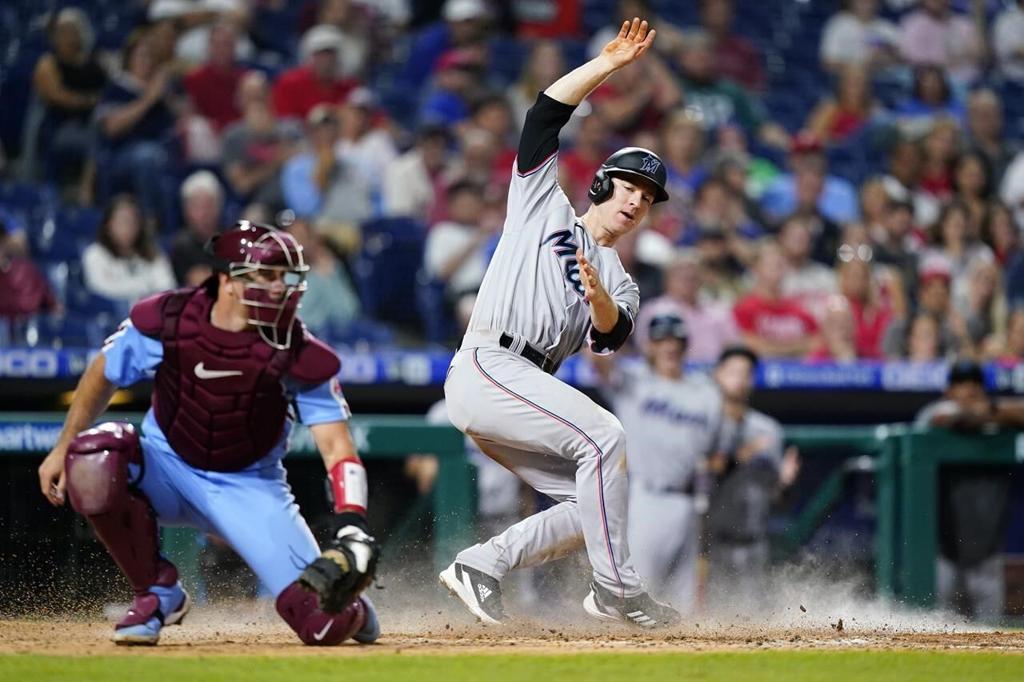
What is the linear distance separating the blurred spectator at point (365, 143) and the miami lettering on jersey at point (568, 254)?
478 cm

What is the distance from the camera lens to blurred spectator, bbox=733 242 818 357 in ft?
30.2

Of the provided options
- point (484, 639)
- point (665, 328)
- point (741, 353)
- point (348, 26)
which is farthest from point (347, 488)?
point (348, 26)

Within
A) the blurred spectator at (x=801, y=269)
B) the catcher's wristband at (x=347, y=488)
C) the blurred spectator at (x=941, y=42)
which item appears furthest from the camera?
the blurred spectator at (x=941, y=42)

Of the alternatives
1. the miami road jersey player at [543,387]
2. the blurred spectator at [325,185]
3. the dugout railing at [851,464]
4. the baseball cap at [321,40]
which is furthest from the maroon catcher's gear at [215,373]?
the baseball cap at [321,40]

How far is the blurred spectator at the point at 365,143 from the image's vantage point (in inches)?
392

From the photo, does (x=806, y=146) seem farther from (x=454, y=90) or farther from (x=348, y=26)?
(x=348, y=26)

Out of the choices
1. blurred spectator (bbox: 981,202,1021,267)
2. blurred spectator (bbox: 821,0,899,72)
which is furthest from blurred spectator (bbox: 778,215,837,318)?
blurred spectator (bbox: 821,0,899,72)

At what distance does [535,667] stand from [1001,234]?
7359 mm

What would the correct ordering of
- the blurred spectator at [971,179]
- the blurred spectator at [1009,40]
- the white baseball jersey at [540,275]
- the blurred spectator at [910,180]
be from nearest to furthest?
the white baseball jersey at [540,275], the blurred spectator at [910,180], the blurred spectator at [971,179], the blurred spectator at [1009,40]

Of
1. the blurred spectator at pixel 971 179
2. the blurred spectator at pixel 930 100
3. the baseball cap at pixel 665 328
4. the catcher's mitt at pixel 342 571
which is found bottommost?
the catcher's mitt at pixel 342 571

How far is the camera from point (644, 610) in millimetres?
5215

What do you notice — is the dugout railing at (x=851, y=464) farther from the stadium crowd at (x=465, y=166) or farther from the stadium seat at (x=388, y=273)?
the stadium seat at (x=388, y=273)

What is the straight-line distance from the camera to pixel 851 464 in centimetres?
842

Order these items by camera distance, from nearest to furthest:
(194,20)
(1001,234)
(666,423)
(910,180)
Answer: (666,423)
(194,20)
(1001,234)
(910,180)
